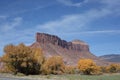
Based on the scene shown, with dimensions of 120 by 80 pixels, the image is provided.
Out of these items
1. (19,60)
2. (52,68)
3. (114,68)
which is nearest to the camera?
(19,60)

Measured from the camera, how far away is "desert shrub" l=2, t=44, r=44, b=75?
98.0 metres

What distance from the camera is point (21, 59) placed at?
98062mm

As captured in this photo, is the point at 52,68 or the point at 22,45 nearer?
the point at 22,45

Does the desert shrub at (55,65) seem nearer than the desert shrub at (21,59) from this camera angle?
No

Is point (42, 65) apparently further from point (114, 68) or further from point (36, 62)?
point (114, 68)

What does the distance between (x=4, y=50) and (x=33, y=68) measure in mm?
11831

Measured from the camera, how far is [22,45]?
104438 mm

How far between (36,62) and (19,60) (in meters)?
7.99

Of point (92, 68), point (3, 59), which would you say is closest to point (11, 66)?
point (3, 59)

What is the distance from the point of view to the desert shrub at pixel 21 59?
9800 centimetres

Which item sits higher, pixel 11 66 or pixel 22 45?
pixel 22 45

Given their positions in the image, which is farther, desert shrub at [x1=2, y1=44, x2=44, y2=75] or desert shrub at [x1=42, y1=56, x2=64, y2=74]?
desert shrub at [x1=42, y1=56, x2=64, y2=74]

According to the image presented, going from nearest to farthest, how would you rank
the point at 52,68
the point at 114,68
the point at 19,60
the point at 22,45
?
the point at 19,60
the point at 22,45
the point at 52,68
the point at 114,68

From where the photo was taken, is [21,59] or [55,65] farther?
[55,65]
